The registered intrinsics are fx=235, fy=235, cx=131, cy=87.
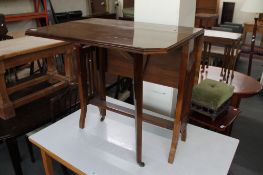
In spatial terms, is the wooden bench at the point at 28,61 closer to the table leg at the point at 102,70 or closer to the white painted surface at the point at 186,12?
the table leg at the point at 102,70

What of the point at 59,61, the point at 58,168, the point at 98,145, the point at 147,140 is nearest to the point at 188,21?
the point at 147,140

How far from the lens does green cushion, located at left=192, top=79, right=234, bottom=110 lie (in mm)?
1747

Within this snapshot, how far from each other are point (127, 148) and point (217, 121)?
81 centimetres

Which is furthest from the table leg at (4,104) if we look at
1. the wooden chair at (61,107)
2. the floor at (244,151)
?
the floor at (244,151)

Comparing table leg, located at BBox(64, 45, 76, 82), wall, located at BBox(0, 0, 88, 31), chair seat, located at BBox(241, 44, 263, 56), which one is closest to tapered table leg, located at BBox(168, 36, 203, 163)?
table leg, located at BBox(64, 45, 76, 82)

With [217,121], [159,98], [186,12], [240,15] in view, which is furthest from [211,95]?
[240,15]

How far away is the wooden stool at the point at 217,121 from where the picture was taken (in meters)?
1.77

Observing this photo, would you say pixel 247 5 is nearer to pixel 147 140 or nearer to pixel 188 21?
pixel 188 21

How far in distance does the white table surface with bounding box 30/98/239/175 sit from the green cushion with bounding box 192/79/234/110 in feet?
0.92

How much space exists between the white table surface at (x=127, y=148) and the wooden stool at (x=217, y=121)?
0.25 meters

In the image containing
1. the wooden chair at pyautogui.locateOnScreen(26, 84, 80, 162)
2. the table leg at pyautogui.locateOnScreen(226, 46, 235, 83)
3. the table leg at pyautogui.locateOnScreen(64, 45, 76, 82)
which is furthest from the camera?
the table leg at pyautogui.locateOnScreen(64, 45, 76, 82)

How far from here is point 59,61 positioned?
3.48 metres

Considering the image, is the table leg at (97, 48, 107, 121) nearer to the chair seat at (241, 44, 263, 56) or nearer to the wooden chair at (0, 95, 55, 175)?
the wooden chair at (0, 95, 55, 175)

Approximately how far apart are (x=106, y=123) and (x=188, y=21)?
2.96 feet
